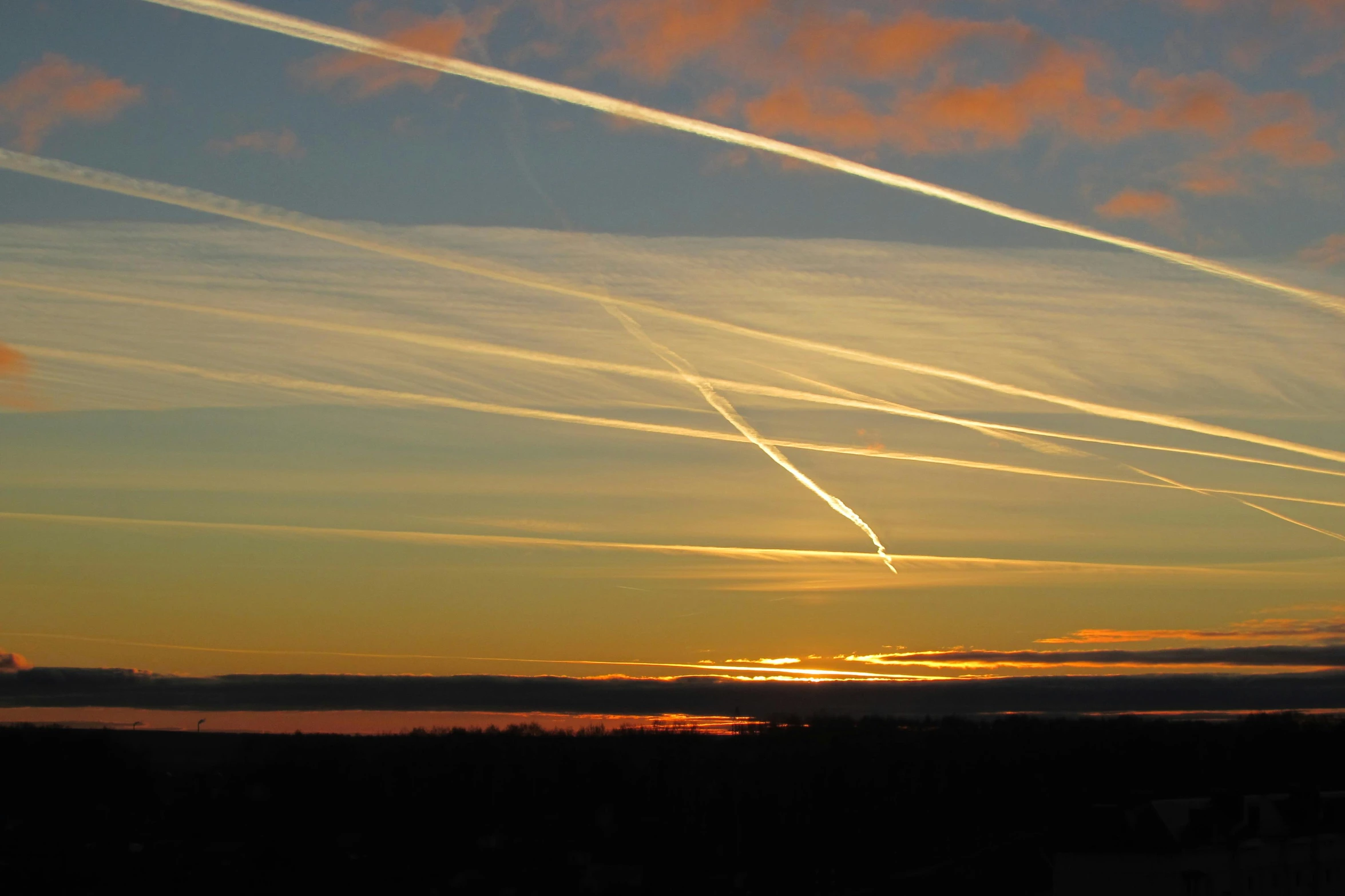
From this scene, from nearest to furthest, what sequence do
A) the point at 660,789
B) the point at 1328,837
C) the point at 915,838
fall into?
1. the point at 1328,837
2. the point at 915,838
3. the point at 660,789

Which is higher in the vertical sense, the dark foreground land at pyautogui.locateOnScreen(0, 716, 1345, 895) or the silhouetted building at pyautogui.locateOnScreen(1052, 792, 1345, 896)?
the silhouetted building at pyautogui.locateOnScreen(1052, 792, 1345, 896)

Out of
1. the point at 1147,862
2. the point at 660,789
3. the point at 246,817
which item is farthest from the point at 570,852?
the point at 1147,862

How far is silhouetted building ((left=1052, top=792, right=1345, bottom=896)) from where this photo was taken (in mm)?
90750

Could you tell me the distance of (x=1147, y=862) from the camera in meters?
90.9

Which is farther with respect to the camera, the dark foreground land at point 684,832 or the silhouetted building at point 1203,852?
the dark foreground land at point 684,832

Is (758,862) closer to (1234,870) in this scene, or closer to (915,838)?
(915,838)

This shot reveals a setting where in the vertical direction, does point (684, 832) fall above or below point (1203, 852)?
below

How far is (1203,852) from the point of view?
300 ft

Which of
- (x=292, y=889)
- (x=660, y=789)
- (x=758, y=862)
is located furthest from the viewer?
(x=660, y=789)

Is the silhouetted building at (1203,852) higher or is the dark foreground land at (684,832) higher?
the silhouetted building at (1203,852)

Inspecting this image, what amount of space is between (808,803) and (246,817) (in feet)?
278

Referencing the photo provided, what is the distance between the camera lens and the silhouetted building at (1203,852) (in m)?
90.8

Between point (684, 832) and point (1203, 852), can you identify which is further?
point (684, 832)

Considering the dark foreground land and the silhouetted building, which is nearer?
the silhouetted building
